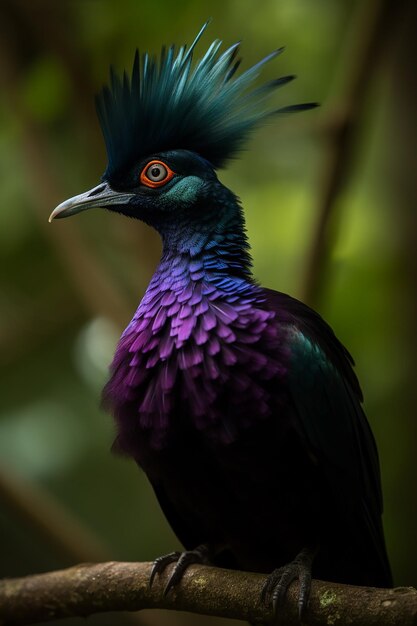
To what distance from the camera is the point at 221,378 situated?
3.31m

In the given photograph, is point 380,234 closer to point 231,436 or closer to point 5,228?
point 5,228

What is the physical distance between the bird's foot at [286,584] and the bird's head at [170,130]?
54.1 inches

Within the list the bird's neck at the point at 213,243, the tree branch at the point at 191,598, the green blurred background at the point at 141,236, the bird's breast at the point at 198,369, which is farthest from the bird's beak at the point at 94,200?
the tree branch at the point at 191,598

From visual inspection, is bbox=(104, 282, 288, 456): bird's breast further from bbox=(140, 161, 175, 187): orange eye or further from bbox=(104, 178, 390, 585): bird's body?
bbox=(140, 161, 175, 187): orange eye

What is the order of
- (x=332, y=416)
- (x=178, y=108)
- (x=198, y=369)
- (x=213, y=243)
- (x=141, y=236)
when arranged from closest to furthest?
(x=198, y=369), (x=332, y=416), (x=213, y=243), (x=178, y=108), (x=141, y=236)

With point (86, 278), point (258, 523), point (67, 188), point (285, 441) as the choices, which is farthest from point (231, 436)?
point (67, 188)

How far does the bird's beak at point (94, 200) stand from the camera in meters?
3.79

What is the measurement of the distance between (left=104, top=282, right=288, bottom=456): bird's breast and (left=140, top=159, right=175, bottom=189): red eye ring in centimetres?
51

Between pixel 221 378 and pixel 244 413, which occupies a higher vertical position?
pixel 221 378

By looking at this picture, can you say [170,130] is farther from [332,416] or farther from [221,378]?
[332,416]

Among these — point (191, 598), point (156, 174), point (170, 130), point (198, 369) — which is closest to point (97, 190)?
point (156, 174)

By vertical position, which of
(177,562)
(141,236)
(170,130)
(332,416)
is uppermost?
(170,130)

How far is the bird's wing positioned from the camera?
3.38 meters

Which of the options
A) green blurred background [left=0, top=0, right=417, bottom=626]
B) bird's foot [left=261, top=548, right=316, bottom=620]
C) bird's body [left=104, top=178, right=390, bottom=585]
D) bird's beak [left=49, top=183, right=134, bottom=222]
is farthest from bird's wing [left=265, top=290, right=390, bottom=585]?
green blurred background [left=0, top=0, right=417, bottom=626]
